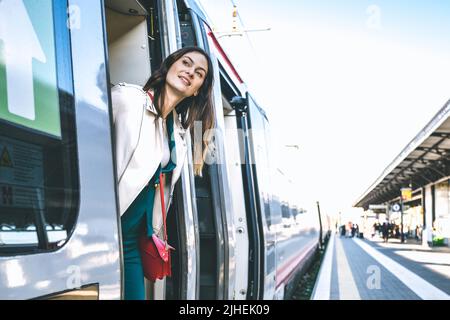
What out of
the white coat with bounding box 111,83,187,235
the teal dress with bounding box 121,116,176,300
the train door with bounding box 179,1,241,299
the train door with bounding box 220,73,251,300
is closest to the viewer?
the white coat with bounding box 111,83,187,235

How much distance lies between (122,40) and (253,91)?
3093mm

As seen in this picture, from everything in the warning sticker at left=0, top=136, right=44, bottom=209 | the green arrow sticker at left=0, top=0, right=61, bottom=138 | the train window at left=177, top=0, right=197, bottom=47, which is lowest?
the warning sticker at left=0, top=136, right=44, bottom=209

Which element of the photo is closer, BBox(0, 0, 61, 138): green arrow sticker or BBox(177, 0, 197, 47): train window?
BBox(0, 0, 61, 138): green arrow sticker

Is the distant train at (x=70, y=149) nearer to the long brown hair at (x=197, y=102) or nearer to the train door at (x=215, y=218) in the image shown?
the long brown hair at (x=197, y=102)

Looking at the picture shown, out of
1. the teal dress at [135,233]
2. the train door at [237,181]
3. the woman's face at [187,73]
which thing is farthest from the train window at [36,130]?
the train door at [237,181]

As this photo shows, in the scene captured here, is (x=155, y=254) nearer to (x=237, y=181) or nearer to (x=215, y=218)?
(x=215, y=218)

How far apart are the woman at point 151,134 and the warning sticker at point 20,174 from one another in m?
0.50

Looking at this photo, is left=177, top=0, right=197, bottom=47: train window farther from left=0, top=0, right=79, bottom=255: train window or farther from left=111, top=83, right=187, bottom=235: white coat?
left=0, top=0, right=79, bottom=255: train window

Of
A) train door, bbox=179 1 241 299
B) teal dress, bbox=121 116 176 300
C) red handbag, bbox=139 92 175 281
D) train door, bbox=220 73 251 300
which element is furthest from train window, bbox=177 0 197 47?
teal dress, bbox=121 116 176 300

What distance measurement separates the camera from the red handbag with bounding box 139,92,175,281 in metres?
2.20

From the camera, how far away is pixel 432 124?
5273mm

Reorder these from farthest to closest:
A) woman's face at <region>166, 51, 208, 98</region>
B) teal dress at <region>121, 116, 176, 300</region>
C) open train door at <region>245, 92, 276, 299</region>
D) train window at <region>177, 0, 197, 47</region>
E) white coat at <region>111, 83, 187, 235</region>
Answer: open train door at <region>245, 92, 276, 299</region>
train window at <region>177, 0, 197, 47</region>
woman's face at <region>166, 51, 208, 98</region>
teal dress at <region>121, 116, 176, 300</region>
white coat at <region>111, 83, 187, 235</region>
